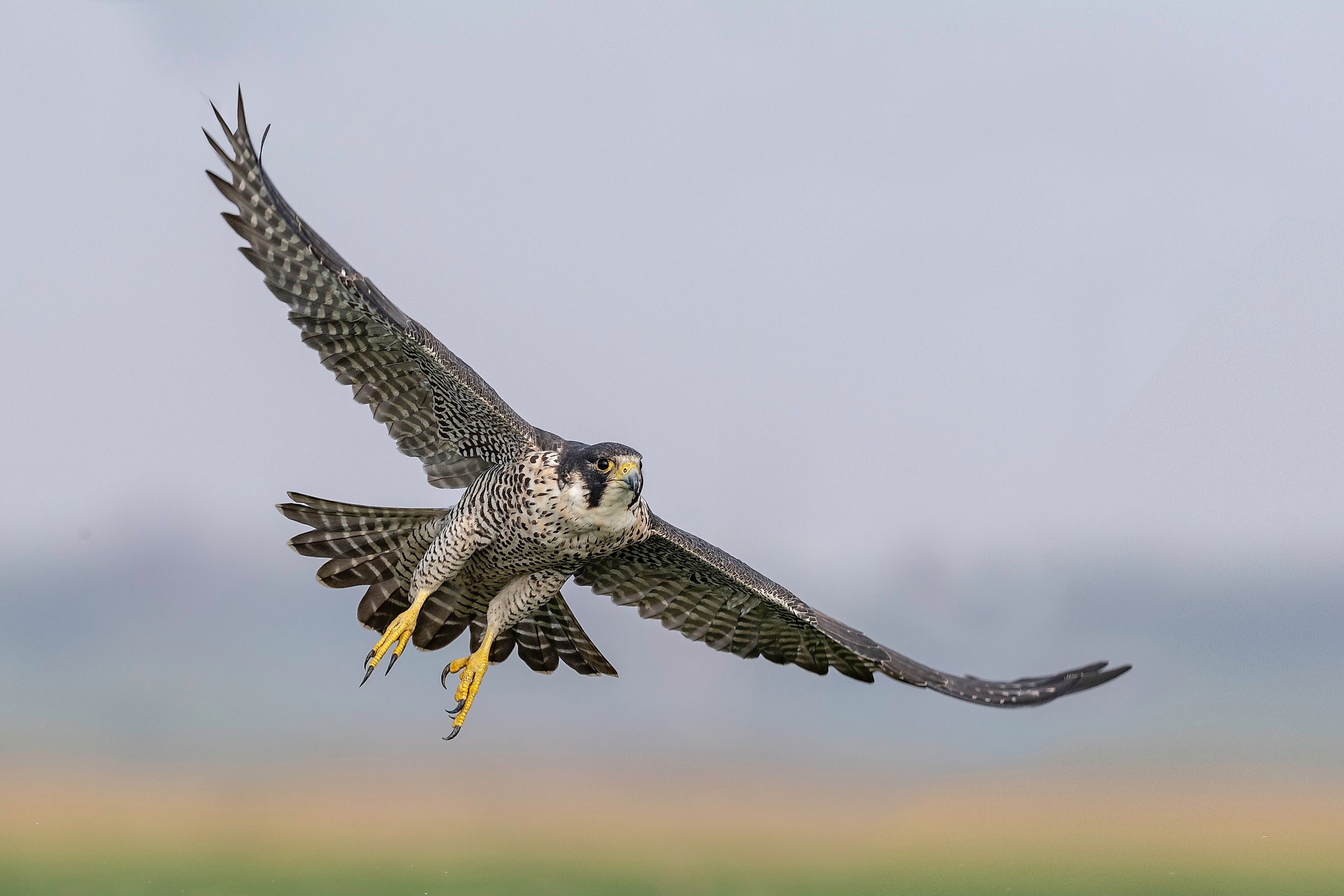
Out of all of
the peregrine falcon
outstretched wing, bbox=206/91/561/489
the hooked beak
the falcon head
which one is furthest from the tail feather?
the hooked beak

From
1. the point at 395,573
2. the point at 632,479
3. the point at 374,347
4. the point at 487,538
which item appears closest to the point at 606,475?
the point at 632,479

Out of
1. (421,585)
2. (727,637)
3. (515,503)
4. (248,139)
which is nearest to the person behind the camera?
(248,139)

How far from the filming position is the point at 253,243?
856 cm

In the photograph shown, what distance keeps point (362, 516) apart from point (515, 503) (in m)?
1.48

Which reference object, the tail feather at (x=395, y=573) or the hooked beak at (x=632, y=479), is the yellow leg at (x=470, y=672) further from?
the hooked beak at (x=632, y=479)

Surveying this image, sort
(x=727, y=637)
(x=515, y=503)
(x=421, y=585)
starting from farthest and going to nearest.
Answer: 1. (x=727, y=637)
2. (x=421, y=585)
3. (x=515, y=503)

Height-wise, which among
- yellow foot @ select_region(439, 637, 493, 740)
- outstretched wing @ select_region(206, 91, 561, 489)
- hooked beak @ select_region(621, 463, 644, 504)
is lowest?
yellow foot @ select_region(439, 637, 493, 740)

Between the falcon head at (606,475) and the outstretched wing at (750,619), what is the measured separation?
946mm

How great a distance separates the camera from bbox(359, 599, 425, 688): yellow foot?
9.12 meters

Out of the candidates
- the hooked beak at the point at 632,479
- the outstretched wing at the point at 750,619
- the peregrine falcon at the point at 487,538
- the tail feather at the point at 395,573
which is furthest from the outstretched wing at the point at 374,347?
the outstretched wing at the point at 750,619

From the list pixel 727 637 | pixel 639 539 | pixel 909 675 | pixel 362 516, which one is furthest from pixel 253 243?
pixel 909 675

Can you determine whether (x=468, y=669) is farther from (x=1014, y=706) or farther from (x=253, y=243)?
(x=1014, y=706)

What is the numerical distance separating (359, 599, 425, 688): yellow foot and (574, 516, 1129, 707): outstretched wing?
1.46 m

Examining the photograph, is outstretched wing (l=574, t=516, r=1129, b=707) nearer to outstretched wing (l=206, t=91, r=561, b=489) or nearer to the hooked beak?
the hooked beak
